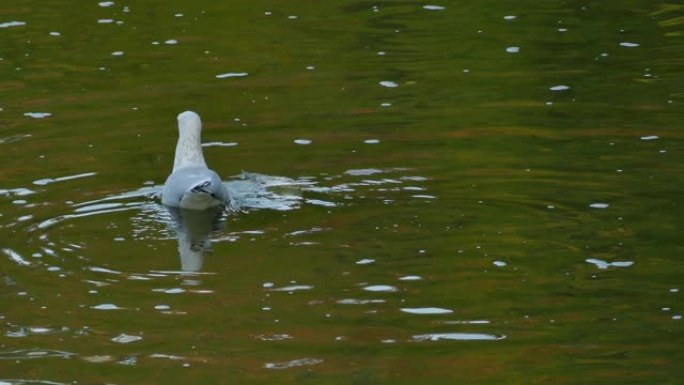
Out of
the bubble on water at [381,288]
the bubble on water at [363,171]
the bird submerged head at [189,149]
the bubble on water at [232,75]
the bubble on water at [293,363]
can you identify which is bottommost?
the bubble on water at [232,75]

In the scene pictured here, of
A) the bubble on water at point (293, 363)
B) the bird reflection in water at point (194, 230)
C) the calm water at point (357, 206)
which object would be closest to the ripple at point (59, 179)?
the calm water at point (357, 206)

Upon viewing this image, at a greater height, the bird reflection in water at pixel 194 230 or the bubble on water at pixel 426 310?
the bubble on water at pixel 426 310

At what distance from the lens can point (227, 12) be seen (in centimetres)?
2180

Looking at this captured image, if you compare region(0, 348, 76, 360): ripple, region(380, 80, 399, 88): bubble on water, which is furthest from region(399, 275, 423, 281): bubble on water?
region(380, 80, 399, 88): bubble on water

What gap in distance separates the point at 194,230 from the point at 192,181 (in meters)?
0.68

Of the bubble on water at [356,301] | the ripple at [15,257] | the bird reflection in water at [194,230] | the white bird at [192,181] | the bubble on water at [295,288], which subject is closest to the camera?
the bubble on water at [356,301]

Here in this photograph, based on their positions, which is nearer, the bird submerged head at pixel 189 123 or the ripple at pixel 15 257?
the ripple at pixel 15 257

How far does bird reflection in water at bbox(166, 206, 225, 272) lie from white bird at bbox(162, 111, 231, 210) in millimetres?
63

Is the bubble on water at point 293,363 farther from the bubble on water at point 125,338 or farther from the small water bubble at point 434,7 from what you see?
the small water bubble at point 434,7

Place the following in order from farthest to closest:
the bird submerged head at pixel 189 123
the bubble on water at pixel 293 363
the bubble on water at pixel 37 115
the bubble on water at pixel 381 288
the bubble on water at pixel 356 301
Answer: the bubble on water at pixel 37 115 → the bird submerged head at pixel 189 123 → the bubble on water at pixel 381 288 → the bubble on water at pixel 356 301 → the bubble on water at pixel 293 363

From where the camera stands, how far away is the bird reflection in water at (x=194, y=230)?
11.5m

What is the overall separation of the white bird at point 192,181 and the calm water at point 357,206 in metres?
0.19

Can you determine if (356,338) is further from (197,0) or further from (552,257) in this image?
(197,0)

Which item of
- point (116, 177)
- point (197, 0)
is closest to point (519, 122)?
point (116, 177)
